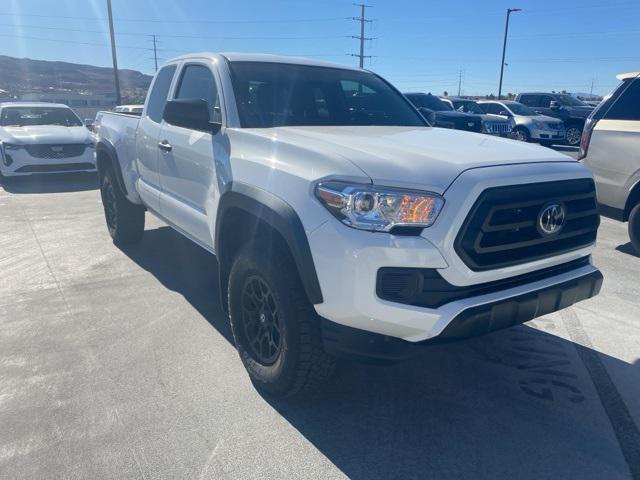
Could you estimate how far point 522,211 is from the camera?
2486 millimetres

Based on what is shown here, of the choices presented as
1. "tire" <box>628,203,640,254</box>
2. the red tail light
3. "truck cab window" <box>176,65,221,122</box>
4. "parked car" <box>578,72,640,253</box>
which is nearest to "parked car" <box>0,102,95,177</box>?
"truck cab window" <box>176,65,221,122</box>

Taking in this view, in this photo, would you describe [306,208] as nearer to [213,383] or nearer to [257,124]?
[257,124]

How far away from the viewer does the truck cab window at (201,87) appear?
→ 12.1 ft

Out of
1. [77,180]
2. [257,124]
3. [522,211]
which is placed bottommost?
[77,180]

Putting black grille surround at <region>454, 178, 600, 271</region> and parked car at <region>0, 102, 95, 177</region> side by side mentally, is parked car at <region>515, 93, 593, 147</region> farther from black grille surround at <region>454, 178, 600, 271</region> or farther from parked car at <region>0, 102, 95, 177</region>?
black grille surround at <region>454, 178, 600, 271</region>

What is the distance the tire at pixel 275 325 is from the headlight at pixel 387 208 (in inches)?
19.9

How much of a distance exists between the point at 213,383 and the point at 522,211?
79.0 inches

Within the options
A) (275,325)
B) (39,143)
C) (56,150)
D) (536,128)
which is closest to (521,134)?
(536,128)

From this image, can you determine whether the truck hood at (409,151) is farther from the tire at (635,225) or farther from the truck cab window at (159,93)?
the tire at (635,225)

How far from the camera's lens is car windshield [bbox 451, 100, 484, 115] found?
18.6m

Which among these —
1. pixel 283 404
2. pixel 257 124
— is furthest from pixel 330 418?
pixel 257 124

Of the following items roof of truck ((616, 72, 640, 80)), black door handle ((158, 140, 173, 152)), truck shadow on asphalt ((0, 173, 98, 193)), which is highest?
roof of truck ((616, 72, 640, 80))

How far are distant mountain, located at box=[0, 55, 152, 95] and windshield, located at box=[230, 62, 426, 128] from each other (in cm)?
6739

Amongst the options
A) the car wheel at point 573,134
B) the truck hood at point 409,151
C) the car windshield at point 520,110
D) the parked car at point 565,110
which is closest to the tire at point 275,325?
the truck hood at point 409,151
